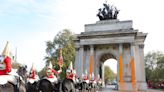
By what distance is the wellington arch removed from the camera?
119 ft

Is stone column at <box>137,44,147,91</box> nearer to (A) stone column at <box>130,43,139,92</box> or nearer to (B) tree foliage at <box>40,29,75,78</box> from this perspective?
(A) stone column at <box>130,43,139,92</box>

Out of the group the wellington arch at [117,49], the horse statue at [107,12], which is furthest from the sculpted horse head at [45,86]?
the horse statue at [107,12]

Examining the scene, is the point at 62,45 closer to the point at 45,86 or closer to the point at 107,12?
the point at 107,12

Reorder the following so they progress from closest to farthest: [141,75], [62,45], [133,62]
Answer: [133,62], [141,75], [62,45]

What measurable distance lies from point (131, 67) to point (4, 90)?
3357cm

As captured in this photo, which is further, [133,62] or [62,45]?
[62,45]

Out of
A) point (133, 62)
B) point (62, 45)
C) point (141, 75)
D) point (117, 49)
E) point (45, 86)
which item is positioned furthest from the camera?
point (62, 45)

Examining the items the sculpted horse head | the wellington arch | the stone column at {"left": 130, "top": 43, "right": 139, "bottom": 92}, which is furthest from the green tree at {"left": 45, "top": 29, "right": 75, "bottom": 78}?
the sculpted horse head

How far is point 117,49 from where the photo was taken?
3897 centimetres

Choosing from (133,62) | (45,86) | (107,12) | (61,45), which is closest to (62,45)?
(61,45)

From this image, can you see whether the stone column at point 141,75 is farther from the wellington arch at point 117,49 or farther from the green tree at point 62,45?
the green tree at point 62,45

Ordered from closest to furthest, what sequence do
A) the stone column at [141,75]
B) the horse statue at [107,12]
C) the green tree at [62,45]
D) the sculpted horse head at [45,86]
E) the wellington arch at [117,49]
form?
the sculpted horse head at [45,86], the stone column at [141,75], the wellington arch at [117,49], the horse statue at [107,12], the green tree at [62,45]

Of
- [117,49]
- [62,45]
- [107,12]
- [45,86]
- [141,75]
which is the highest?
[107,12]

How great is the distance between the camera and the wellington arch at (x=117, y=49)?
36.4 metres
